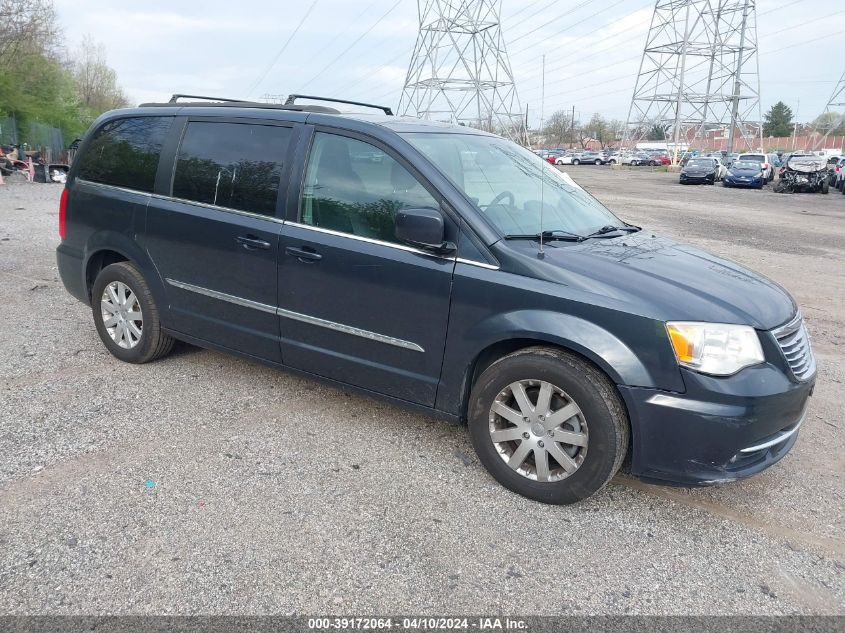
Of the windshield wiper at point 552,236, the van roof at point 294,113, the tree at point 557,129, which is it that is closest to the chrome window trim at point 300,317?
the windshield wiper at point 552,236

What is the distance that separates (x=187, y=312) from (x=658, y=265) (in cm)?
304

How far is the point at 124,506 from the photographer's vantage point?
316cm

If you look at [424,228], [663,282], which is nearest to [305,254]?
[424,228]

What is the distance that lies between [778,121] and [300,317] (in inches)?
4755

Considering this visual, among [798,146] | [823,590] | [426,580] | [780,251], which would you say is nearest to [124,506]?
[426,580]

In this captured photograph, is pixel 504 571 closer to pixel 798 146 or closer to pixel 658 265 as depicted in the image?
pixel 658 265

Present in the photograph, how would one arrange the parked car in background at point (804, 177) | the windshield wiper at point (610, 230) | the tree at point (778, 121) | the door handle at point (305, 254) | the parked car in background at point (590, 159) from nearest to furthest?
the door handle at point (305, 254), the windshield wiper at point (610, 230), the parked car in background at point (804, 177), the parked car in background at point (590, 159), the tree at point (778, 121)

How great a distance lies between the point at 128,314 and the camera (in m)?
4.88

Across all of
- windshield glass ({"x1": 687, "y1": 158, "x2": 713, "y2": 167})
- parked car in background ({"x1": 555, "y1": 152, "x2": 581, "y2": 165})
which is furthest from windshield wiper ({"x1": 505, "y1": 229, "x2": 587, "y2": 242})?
parked car in background ({"x1": 555, "y1": 152, "x2": 581, "y2": 165})

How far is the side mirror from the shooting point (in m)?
3.34

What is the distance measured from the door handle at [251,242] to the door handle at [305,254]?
0.19 metres

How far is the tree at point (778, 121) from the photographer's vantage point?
103 meters

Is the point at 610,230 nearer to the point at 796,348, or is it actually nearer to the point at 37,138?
the point at 796,348

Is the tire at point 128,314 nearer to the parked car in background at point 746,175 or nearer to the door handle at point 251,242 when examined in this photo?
the door handle at point 251,242
